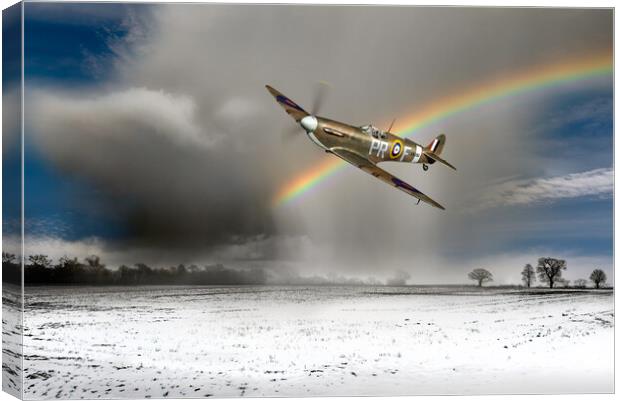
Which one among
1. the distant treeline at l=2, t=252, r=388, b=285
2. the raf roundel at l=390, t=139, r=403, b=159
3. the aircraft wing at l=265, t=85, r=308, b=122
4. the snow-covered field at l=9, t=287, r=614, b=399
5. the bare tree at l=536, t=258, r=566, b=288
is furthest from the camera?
the bare tree at l=536, t=258, r=566, b=288

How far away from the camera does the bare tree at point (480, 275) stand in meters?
13.4

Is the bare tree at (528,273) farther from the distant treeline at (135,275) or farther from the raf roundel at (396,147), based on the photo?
the raf roundel at (396,147)

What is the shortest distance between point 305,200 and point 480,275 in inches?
120

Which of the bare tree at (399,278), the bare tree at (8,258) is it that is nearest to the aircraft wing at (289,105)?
the bare tree at (399,278)

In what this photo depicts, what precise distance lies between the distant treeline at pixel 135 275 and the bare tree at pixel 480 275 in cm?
117

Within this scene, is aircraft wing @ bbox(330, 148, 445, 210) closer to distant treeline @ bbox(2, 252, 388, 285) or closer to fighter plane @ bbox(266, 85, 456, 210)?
fighter plane @ bbox(266, 85, 456, 210)

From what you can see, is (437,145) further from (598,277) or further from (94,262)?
(94,262)

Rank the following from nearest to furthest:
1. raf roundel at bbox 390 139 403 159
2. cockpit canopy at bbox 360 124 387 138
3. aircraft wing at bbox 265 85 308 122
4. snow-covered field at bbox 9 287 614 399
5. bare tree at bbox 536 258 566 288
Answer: snow-covered field at bbox 9 287 614 399 < aircraft wing at bbox 265 85 308 122 < cockpit canopy at bbox 360 124 387 138 < raf roundel at bbox 390 139 403 159 < bare tree at bbox 536 258 566 288

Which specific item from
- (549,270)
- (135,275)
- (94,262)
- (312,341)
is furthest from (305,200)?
(549,270)

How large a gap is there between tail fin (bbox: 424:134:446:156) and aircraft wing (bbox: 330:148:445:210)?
69 centimetres

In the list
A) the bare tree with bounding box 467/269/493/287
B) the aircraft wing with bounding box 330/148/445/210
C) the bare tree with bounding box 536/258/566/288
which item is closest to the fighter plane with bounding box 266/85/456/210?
the aircraft wing with bounding box 330/148/445/210

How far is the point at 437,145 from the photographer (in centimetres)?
1352

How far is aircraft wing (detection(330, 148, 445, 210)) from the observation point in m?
13.4

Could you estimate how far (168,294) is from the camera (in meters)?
12.9
